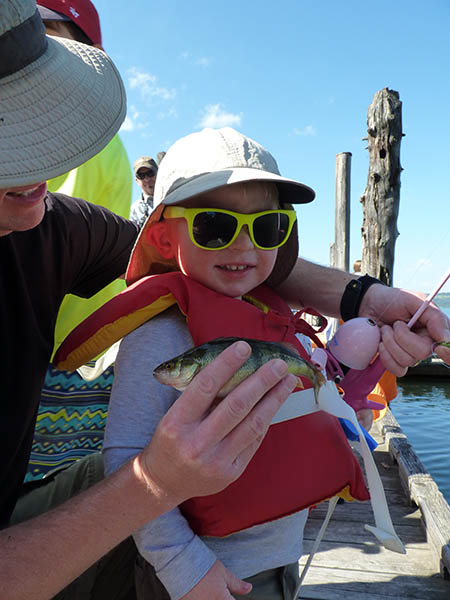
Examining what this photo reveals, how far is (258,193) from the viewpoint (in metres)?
1.93

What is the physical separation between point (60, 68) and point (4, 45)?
0.19m

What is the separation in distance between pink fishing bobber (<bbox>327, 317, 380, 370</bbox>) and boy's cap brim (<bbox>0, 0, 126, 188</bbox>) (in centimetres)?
122

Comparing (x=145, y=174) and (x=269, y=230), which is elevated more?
(x=145, y=174)

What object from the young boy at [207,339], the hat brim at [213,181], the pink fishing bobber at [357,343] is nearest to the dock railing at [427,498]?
the young boy at [207,339]

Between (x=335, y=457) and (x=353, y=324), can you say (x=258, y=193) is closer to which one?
(x=353, y=324)

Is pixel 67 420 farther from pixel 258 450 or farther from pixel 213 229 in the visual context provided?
pixel 213 229

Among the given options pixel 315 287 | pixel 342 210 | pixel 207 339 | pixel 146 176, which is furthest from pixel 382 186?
pixel 207 339

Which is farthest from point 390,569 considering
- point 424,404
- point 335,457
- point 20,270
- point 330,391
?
point 424,404

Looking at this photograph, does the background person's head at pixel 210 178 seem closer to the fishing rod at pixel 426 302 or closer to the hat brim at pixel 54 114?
the hat brim at pixel 54 114

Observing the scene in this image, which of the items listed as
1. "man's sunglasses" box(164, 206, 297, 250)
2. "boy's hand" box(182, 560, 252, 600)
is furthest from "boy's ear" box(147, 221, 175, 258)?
"boy's hand" box(182, 560, 252, 600)

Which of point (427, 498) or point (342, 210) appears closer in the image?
point (427, 498)

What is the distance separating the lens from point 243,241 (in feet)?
6.15

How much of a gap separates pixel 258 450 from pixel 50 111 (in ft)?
4.31

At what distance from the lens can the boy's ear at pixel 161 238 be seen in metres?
2.01
